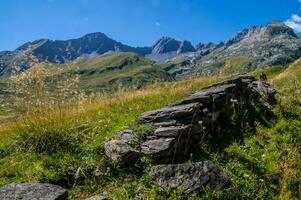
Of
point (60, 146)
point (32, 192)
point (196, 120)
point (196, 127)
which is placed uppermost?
point (196, 120)

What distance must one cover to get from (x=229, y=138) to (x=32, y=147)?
235 inches

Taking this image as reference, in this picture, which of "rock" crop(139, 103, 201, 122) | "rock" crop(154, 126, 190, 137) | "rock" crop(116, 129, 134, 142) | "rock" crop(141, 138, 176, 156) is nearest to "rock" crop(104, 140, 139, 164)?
"rock" crop(141, 138, 176, 156)

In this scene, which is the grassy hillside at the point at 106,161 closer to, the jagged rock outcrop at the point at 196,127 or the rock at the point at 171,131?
the jagged rock outcrop at the point at 196,127

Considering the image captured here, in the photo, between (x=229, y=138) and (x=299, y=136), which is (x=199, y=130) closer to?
(x=229, y=138)

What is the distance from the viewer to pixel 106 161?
35.7 ft

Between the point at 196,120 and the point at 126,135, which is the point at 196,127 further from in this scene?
the point at 126,135

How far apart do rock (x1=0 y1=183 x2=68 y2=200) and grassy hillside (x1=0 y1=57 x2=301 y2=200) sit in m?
0.66

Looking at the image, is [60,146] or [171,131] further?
[60,146]

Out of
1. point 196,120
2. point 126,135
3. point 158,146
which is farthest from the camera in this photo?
point 196,120

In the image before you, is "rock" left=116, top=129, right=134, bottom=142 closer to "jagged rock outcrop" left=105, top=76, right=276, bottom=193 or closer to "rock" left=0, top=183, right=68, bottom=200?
"jagged rock outcrop" left=105, top=76, right=276, bottom=193

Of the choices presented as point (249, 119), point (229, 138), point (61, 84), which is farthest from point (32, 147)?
point (249, 119)

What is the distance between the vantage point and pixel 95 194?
9867 millimetres

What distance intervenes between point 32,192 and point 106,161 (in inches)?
89.7

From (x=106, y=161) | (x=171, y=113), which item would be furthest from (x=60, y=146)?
(x=171, y=113)
